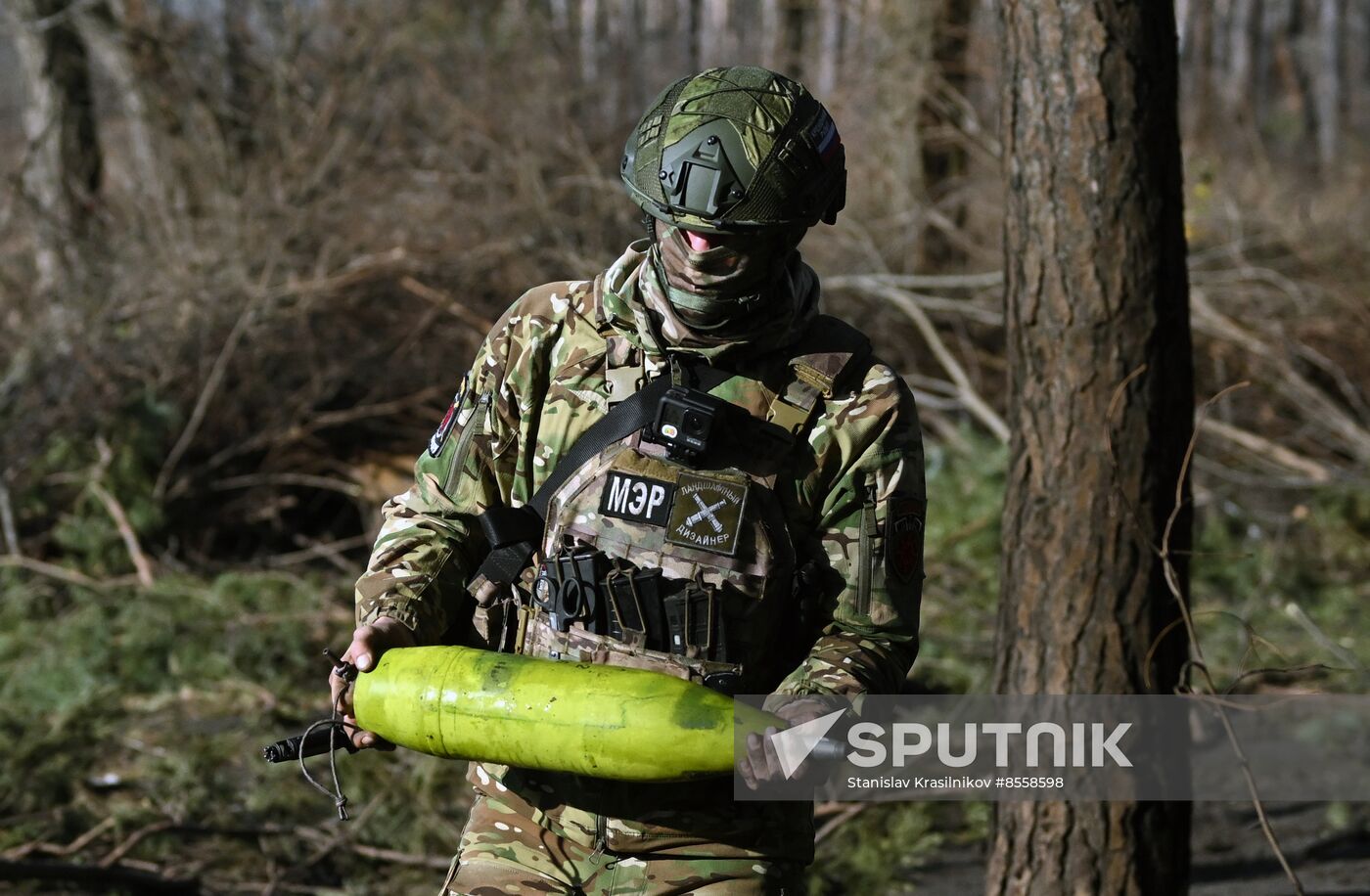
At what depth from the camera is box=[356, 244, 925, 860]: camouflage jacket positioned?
233cm

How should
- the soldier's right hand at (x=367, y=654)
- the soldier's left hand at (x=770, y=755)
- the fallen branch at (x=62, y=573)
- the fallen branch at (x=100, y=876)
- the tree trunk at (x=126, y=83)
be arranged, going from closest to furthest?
the soldier's left hand at (x=770, y=755) → the soldier's right hand at (x=367, y=654) → the fallen branch at (x=100, y=876) → the fallen branch at (x=62, y=573) → the tree trunk at (x=126, y=83)

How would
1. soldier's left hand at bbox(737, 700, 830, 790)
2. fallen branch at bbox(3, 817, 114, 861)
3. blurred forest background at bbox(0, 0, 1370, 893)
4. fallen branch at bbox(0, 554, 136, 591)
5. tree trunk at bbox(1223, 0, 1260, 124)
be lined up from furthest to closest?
tree trunk at bbox(1223, 0, 1260, 124), fallen branch at bbox(0, 554, 136, 591), blurred forest background at bbox(0, 0, 1370, 893), fallen branch at bbox(3, 817, 114, 861), soldier's left hand at bbox(737, 700, 830, 790)

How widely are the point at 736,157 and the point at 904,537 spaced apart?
0.68m

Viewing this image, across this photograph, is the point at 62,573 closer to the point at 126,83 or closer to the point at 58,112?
the point at 58,112

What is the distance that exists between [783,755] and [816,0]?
1068 cm

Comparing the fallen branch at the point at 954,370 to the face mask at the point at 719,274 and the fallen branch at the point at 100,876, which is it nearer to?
the fallen branch at the point at 100,876

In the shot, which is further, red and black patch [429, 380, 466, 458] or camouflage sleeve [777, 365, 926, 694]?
red and black patch [429, 380, 466, 458]

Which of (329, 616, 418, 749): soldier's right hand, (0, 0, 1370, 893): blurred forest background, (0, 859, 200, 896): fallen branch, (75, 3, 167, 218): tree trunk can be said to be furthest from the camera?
(75, 3, 167, 218): tree trunk

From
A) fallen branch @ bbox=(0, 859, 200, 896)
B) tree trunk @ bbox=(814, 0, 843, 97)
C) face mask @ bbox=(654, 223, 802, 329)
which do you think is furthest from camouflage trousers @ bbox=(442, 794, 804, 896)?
tree trunk @ bbox=(814, 0, 843, 97)

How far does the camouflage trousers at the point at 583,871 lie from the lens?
229 centimetres

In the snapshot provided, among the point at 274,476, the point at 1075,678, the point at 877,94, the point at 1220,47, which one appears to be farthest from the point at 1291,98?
the point at 1075,678

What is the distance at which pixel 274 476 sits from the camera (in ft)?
25.1

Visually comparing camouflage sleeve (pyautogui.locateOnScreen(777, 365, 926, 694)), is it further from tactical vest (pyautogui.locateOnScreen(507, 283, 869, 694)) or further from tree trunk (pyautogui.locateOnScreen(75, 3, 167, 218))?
tree trunk (pyautogui.locateOnScreen(75, 3, 167, 218))

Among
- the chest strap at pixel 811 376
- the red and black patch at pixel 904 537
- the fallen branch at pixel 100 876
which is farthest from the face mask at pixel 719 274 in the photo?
the fallen branch at pixel 100 876
